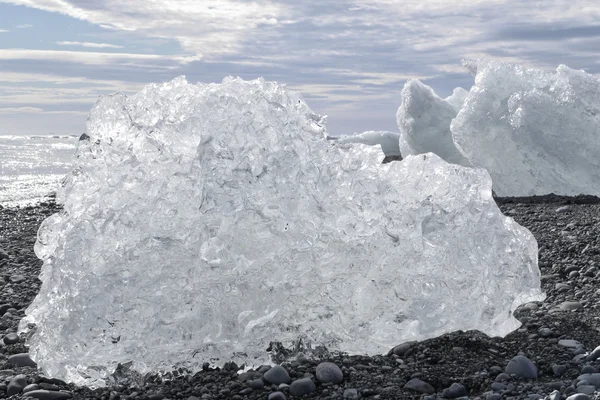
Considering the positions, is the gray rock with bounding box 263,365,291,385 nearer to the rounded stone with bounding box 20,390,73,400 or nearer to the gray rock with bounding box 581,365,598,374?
the rounded stone with bounding box 20,390,73,400

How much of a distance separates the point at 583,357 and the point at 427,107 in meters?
8.65

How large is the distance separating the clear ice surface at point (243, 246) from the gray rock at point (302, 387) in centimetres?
43

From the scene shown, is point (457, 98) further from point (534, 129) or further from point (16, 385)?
point (16, 385)

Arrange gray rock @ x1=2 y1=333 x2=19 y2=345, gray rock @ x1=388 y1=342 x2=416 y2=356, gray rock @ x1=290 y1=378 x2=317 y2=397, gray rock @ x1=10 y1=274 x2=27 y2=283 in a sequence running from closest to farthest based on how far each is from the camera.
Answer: gray rock @ x1=290 y1=378 x2=317 y2=397, gray rock @ x1=388 y1=342 x2=416 y2=356, gray rock @ x1=2 y1=333 x2=19 y2=345, gray rock @ x1=10 y1=274 x2=27 y2=283

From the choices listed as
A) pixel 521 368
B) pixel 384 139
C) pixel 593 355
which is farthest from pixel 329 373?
pixel 384 139

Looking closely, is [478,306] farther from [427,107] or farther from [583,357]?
[427,107]

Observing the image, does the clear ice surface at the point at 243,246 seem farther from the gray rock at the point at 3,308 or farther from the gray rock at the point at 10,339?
the gray rock at the point at 3,308

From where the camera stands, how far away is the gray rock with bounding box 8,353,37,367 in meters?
4.30

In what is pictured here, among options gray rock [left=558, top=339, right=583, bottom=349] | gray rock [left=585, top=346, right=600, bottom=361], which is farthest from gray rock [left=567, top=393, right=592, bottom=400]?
gray rock [left=558, top=339, right=583, bottom=349]

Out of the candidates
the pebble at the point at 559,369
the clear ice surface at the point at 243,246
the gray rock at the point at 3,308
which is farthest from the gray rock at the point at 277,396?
the gray rock at the point at 3,308

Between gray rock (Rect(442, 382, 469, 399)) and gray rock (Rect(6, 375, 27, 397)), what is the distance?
91.4 inches

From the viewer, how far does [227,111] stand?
13.1ft

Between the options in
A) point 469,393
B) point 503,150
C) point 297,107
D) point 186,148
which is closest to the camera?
point 469,393

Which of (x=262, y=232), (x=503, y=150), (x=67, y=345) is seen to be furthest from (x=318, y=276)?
(x=503, y=150)
